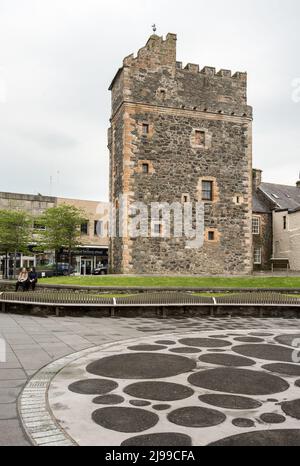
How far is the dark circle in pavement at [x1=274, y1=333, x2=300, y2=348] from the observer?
361 inches

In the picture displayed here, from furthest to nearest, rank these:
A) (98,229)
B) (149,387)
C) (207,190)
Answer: (98,229) → (207,190) → (149,387)

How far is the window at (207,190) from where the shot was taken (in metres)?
Result: 28.1

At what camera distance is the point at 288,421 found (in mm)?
4469

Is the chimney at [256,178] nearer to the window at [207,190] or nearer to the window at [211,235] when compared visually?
the window at [207,190]

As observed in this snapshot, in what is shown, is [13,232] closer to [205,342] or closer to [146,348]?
[205,342]

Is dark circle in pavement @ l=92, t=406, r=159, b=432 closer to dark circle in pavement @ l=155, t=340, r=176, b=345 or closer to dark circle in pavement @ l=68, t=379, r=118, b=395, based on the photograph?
dark circle in pavement @ l=68, t=379, r=118, b=395

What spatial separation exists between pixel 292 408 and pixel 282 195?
43.3m

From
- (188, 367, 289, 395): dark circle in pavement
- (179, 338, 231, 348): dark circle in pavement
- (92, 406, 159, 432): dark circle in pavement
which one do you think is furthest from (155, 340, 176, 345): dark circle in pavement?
(92, 406, 159, 432): dark circle in pavement

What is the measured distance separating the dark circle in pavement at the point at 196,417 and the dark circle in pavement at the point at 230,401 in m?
0.27

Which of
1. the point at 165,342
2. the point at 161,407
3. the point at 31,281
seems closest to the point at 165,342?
the point at 165,342

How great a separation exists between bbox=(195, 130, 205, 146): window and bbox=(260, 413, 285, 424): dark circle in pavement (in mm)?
24718

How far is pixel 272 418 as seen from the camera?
4.54 metres

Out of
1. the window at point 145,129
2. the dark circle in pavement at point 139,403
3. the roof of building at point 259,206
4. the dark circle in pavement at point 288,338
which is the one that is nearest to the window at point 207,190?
the window at point 145,129
